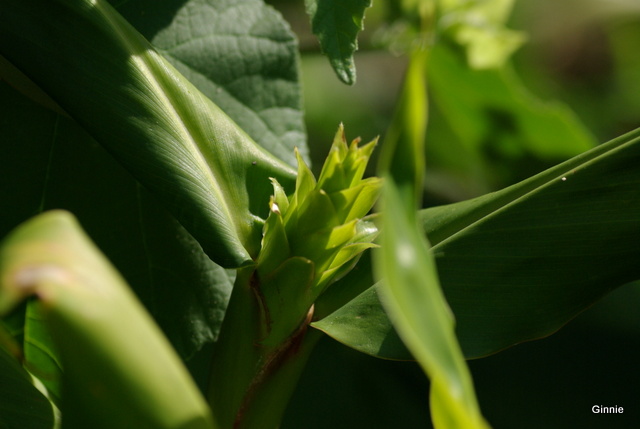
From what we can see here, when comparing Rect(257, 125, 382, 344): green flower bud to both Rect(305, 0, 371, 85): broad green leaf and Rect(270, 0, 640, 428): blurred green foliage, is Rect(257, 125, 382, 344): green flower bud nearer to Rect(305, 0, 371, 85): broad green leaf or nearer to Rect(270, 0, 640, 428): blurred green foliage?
Rect(305, 0, 371, 85): broad green leaf

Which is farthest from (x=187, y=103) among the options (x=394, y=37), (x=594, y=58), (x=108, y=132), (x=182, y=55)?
(x=594, y=58)

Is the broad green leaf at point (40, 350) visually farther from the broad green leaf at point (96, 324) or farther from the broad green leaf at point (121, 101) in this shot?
the broad green leaf at point (96, 324)

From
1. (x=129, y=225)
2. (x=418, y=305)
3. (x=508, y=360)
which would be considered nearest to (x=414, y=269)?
(x=418, y=305)

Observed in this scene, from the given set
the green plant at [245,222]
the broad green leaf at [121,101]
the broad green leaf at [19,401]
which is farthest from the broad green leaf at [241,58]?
the broad green leaf at [19,401]

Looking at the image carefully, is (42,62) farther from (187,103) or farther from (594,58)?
(594,58)

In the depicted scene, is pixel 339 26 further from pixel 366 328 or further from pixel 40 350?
pixel 40 350
